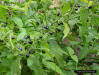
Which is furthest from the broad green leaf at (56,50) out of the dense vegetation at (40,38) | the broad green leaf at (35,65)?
the broad green leaf at (35,65)

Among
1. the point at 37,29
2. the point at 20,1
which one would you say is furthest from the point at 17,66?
the point at 20,1

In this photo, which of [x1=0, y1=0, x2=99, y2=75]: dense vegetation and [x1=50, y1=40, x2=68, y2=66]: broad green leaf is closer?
[x1=0, y1=0, x2=99, y2=75]: dense vegetation

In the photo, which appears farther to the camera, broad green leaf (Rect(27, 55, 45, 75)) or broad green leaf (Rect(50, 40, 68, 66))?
broad green leaf (Rect(50, 40, 68, 66))

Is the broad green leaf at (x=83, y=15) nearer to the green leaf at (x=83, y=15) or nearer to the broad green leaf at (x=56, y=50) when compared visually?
the green leaf at (x=83, y=15)

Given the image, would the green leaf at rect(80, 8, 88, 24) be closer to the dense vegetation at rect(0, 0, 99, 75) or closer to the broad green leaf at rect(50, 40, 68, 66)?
the dense vegetation at rect(0, 0, 99, 75)

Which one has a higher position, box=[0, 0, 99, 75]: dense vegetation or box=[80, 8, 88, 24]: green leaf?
box=[80, 8, 88, 24]: green leaf

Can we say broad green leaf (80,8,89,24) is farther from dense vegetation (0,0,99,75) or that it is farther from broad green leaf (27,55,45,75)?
broad green leaf (27,55,45,75)

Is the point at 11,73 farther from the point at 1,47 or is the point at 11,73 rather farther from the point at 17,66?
the point at 1,47

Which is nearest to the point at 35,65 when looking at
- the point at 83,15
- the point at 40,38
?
the point at 40,38

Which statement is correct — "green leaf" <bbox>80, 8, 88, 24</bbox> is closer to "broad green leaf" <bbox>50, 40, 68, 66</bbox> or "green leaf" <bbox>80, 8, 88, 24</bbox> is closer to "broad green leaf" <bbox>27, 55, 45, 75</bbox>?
"broad green leaf" <bbox>50, 40, 68, 66</bbox>

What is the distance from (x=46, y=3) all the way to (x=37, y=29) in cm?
28

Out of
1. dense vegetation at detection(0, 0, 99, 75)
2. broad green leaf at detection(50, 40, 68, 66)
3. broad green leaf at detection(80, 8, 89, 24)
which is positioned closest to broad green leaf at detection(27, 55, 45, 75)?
dense vegetation at detection(0, 0, 99, 75)

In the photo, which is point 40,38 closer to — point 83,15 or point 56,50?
point 56,50

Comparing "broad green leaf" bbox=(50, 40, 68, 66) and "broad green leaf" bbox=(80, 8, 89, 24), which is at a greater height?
"broad green leaf" bbox=(80, 8, 89, 24)
